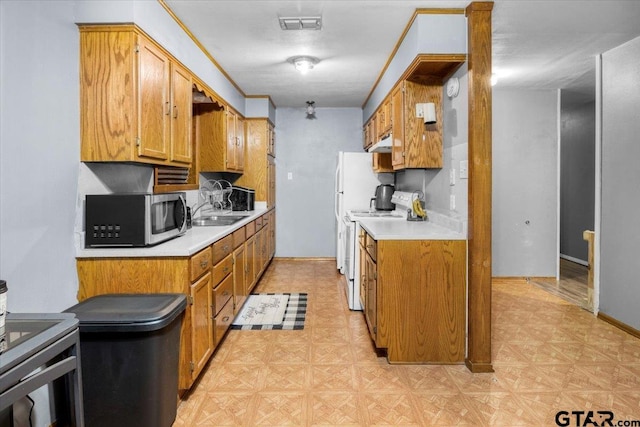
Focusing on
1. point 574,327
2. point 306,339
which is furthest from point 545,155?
point 306,339

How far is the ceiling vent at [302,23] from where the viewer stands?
113 inches

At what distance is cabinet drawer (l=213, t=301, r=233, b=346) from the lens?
265cm

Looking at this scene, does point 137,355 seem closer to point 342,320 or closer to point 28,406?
point 28,406

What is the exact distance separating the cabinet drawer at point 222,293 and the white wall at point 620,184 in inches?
126

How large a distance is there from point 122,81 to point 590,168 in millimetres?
5937

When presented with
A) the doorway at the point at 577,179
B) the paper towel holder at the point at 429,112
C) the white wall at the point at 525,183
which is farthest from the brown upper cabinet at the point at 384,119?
the doorway at the point at 577,179

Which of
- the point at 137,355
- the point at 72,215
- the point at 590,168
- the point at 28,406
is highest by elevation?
the point at 590,168

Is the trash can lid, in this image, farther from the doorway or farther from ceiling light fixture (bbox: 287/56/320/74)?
the doorway

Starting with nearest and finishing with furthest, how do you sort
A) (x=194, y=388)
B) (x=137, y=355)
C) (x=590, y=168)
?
(x=137, y=355), (x=194, y=388), (x=590, y=168)

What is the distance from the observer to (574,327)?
3.30 m

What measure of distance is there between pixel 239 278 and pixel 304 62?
Result: 2114 millimetres

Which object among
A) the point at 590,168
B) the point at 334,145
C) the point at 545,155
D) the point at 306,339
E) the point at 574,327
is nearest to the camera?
the point at 306,339

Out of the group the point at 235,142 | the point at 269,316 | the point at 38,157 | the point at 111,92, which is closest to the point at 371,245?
the point at 269,316

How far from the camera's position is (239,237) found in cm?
342
